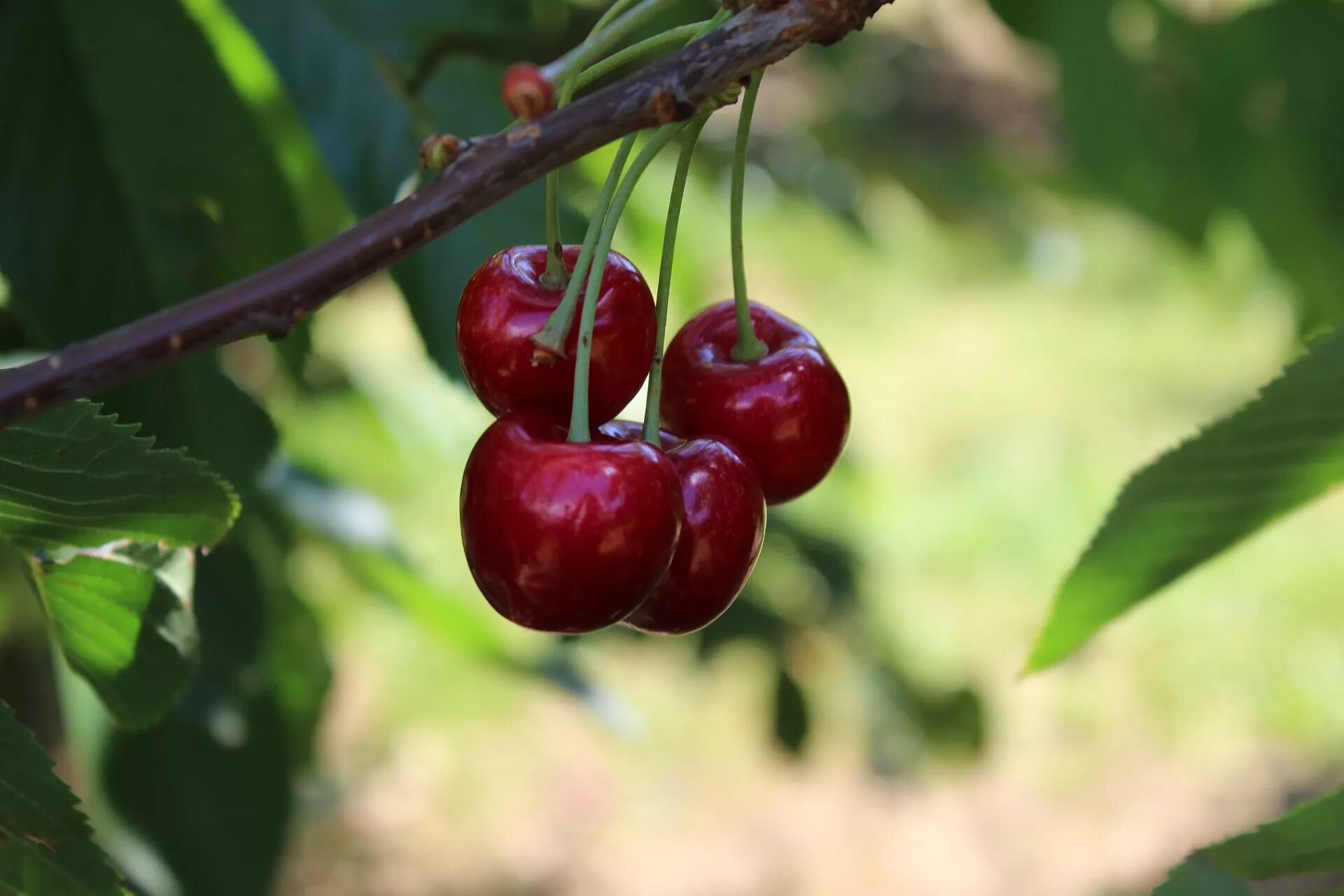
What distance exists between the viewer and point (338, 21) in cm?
104

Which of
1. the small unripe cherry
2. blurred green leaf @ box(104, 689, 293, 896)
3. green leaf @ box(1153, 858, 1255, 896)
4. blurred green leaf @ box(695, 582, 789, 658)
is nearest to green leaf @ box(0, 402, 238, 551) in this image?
the small unripe cherry

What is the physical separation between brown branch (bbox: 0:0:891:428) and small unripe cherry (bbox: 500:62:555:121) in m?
0.01

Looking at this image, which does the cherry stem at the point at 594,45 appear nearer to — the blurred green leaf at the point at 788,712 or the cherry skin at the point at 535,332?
the cherry skin at the point at 535,332

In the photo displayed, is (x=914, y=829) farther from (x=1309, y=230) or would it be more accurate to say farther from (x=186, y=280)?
(x=186, y=280)

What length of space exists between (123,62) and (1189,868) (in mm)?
910

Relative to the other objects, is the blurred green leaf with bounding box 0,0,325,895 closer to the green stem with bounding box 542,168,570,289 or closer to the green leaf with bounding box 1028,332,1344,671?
the green stem with bounding box 542,168,570,289

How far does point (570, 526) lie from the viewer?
58 centimetres

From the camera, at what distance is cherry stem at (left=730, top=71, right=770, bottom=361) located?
661 millimetres

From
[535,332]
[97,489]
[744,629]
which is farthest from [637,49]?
[744,629]

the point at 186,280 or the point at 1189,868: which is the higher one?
the point at 186,280

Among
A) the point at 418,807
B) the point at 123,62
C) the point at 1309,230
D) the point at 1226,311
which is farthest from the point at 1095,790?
the point at 123,62

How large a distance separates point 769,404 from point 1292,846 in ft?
1.15

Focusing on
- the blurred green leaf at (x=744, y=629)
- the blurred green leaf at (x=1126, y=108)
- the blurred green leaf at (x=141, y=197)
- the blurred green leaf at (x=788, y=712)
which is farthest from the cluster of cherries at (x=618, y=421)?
the blurred green leaf at (x=788, y=712)

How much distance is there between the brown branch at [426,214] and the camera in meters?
0.47
